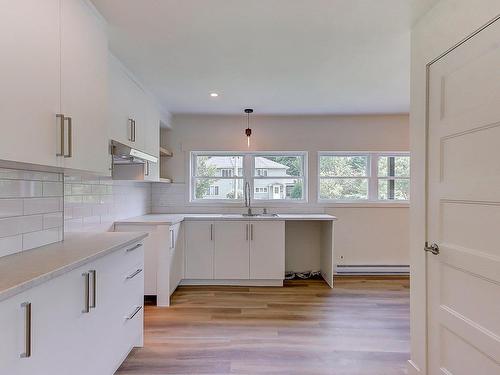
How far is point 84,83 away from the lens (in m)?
1.82

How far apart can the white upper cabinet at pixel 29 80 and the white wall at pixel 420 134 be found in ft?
6.54

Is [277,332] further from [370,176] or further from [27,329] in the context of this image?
[370,176]

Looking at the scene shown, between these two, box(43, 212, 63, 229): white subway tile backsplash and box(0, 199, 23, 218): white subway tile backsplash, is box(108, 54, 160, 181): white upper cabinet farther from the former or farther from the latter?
box(0, 199, 23, 218): white subway tile backsplash

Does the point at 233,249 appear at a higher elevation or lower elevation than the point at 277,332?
higher

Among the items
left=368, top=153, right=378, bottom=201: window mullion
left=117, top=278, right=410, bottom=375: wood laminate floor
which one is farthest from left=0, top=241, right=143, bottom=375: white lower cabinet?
left=368, top=153, right=378, bottom=201: window mullion

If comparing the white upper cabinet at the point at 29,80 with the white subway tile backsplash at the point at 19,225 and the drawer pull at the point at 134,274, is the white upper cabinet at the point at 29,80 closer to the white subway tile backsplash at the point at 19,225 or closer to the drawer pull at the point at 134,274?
the white subway tile backsplash at the point at 19,225

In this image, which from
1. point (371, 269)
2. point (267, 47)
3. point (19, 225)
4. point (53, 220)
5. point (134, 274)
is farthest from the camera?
point (371, 269)

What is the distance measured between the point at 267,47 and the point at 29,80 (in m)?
1.58

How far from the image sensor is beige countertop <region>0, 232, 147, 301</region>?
1.14 metres

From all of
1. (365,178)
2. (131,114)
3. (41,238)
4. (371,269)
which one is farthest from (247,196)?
(41,238)

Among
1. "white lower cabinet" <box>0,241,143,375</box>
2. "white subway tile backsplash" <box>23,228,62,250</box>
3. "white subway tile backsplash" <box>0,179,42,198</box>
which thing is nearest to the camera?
"white lower cabinet" <box>0,241,143,375</box>

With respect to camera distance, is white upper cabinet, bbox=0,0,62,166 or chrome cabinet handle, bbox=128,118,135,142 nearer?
white upper cabinet, bbox=0,0,62,166

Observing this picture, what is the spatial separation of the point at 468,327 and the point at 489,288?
0.86ft

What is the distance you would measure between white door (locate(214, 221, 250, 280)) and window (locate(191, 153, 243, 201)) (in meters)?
0.81
